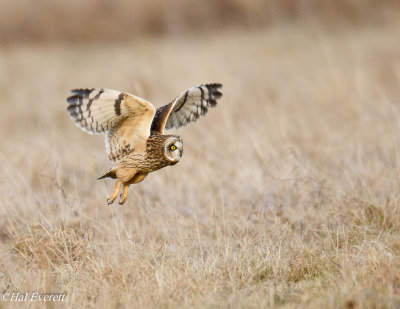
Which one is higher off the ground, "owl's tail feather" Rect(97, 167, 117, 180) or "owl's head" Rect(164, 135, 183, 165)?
"owl's head" Rect(164, 135, 183, 165)

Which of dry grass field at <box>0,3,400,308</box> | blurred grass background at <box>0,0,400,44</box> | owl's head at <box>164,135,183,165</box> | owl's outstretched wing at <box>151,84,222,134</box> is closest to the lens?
owl's head at <box>164,135,183,165</box>

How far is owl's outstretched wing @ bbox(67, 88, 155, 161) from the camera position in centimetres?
331

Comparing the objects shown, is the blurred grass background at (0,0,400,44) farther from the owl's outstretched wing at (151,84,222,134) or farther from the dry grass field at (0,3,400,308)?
the owl's outstretched wing at (151,84,222,134)

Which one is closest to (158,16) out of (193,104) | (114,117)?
(193,104)

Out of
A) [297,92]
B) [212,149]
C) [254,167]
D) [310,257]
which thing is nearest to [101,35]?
[297,92]

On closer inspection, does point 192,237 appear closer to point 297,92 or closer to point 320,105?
point 320,105

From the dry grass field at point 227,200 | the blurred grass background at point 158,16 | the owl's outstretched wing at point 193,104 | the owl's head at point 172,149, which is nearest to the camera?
the owl's head at point 172,149

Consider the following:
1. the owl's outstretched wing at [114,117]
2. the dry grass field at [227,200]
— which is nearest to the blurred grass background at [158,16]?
the dry grass field at [227,200]

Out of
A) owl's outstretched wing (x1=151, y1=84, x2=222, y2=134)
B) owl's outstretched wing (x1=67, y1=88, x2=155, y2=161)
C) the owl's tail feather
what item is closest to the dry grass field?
the owl's tail feather

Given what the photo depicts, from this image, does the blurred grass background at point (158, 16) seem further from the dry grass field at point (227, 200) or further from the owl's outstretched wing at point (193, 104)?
the owl's outstretched wing at point (193, 104)

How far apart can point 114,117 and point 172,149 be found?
18.8 inches

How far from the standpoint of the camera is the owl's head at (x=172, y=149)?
3.15 meters

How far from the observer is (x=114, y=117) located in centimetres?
343

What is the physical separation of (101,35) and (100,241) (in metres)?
10.6
